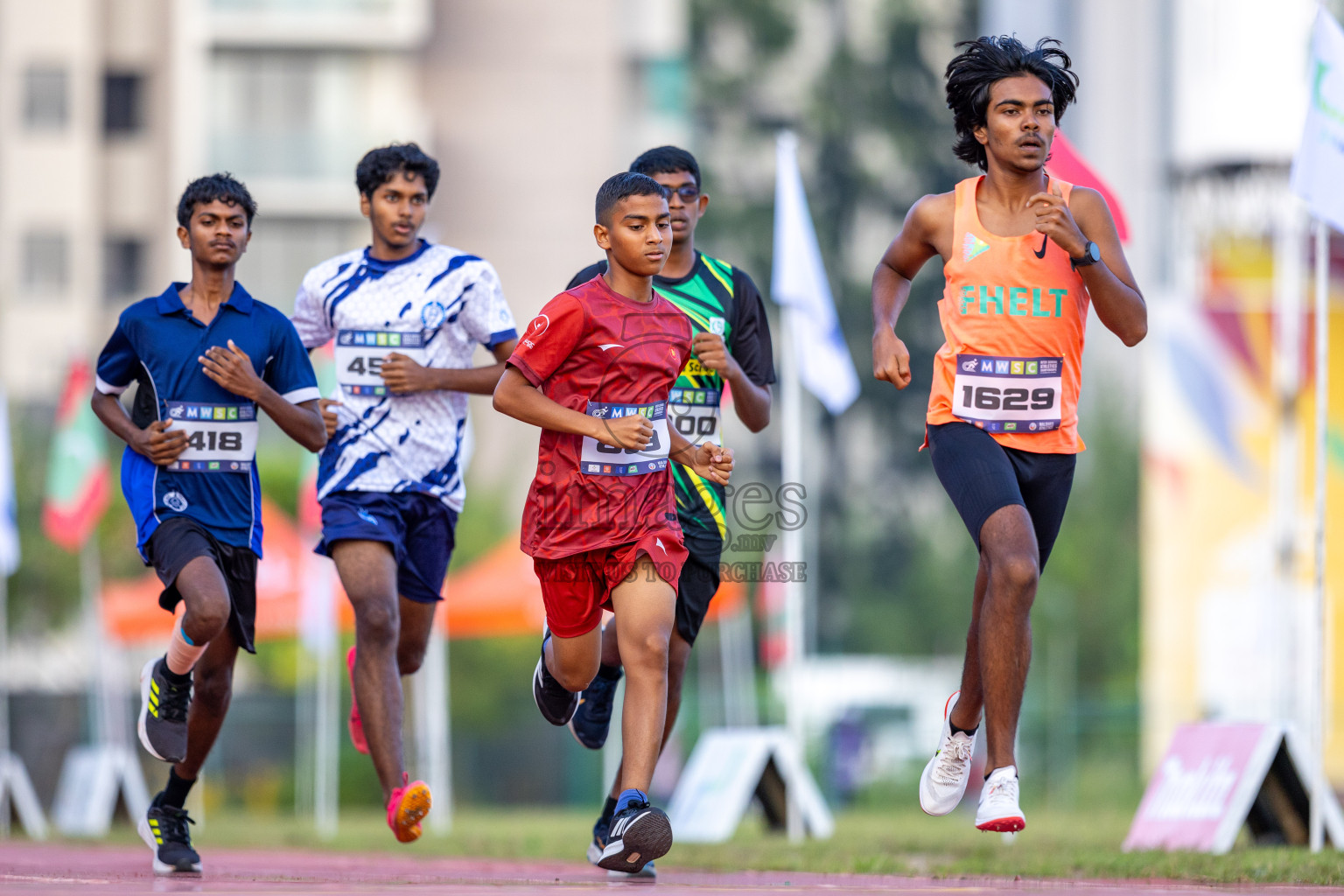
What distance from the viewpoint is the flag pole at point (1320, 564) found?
28.5 feet

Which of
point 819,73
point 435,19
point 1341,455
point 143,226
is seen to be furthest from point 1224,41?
point 143,226

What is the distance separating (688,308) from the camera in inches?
298

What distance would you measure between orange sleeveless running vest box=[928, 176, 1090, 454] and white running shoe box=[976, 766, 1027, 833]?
119 centimetres

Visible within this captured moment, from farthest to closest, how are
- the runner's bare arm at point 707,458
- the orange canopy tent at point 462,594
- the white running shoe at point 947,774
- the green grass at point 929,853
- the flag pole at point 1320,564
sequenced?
1. the orange canopy tent at point 462,594
2. the flag pole at point 1320,564
3. the green grass at point 929,853
4. the white running shoe at point 947,774
5. the runner's bare arm at point 707,458

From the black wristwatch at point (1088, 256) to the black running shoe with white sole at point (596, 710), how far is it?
268cm

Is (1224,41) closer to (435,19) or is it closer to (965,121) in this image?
(965,121)

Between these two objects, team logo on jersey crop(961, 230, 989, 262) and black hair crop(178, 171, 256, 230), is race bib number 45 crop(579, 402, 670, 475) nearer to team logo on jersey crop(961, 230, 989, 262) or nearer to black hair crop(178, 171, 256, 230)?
team logo on jersey crop(961, 230, 989, 262)

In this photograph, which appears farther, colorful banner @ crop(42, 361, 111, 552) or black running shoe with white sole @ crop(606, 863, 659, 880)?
colorful banner @ crop(42, 361, 111, 552)

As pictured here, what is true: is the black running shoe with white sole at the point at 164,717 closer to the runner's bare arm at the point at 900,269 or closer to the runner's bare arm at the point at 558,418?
the runner's bare arm at the point at 558,418

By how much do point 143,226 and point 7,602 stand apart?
47.1ft

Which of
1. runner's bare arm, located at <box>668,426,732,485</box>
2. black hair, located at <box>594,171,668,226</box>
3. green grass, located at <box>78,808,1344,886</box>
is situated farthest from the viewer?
green grass, located at <box>78,808,1344,886</box>

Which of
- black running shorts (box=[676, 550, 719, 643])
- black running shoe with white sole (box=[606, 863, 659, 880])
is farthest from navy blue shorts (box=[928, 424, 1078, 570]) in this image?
black running shoe with white sole (box=[606, 863, 659, 880])

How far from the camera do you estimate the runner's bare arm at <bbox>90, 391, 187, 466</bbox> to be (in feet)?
23.5

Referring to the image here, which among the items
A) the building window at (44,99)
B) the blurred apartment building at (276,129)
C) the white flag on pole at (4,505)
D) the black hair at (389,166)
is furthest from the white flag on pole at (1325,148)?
the building window at (44,99)
